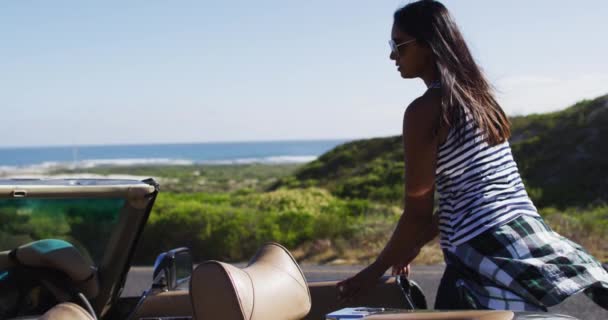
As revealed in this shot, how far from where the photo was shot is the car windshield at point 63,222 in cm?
351

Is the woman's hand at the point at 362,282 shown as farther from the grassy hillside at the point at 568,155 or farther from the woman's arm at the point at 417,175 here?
the grassy hillside at the point at 568,155

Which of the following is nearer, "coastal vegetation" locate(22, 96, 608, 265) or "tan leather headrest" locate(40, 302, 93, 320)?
"tan leather headrest" locate(40, 302, 93, 320)

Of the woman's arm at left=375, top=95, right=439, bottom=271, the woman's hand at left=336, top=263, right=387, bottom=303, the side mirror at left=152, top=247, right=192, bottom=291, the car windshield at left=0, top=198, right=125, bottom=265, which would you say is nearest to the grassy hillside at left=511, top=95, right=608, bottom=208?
the side mirror at left=152, top=247, right=192, bottom=291

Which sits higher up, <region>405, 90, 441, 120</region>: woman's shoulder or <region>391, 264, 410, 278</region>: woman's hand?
<region>405, 90, 441, 120</region>: woman's shoulder

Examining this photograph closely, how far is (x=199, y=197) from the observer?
64.3 feet

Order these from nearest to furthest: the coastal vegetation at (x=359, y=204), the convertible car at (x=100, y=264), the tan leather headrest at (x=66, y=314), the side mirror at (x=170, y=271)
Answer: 1. the tan leather headrest at (x=66, y=314)
2. the convertible car at (x=100, y=264)
3. the side mirror at (x=170, y=271)
4. the coastal vegetation at (x=359, y=204)

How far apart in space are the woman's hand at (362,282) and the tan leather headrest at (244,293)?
0.55 ft

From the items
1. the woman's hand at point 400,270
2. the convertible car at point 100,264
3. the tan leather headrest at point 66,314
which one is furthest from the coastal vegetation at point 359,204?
the tan leather headrest at point 66,314

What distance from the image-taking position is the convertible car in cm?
296

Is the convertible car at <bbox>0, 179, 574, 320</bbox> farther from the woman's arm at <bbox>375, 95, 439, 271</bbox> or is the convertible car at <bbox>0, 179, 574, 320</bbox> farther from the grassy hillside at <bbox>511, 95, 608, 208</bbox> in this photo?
the grassy hillside at <bbox>511, 95, 608, 208</bbox>

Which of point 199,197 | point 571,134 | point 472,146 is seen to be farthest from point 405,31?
point 571,134

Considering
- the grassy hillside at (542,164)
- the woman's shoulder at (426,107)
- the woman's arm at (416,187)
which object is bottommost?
the grassy hillside at (542,164)

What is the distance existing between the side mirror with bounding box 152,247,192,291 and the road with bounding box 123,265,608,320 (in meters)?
3.00

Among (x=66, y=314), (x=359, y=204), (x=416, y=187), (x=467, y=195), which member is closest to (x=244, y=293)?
(x=66, y=314)
